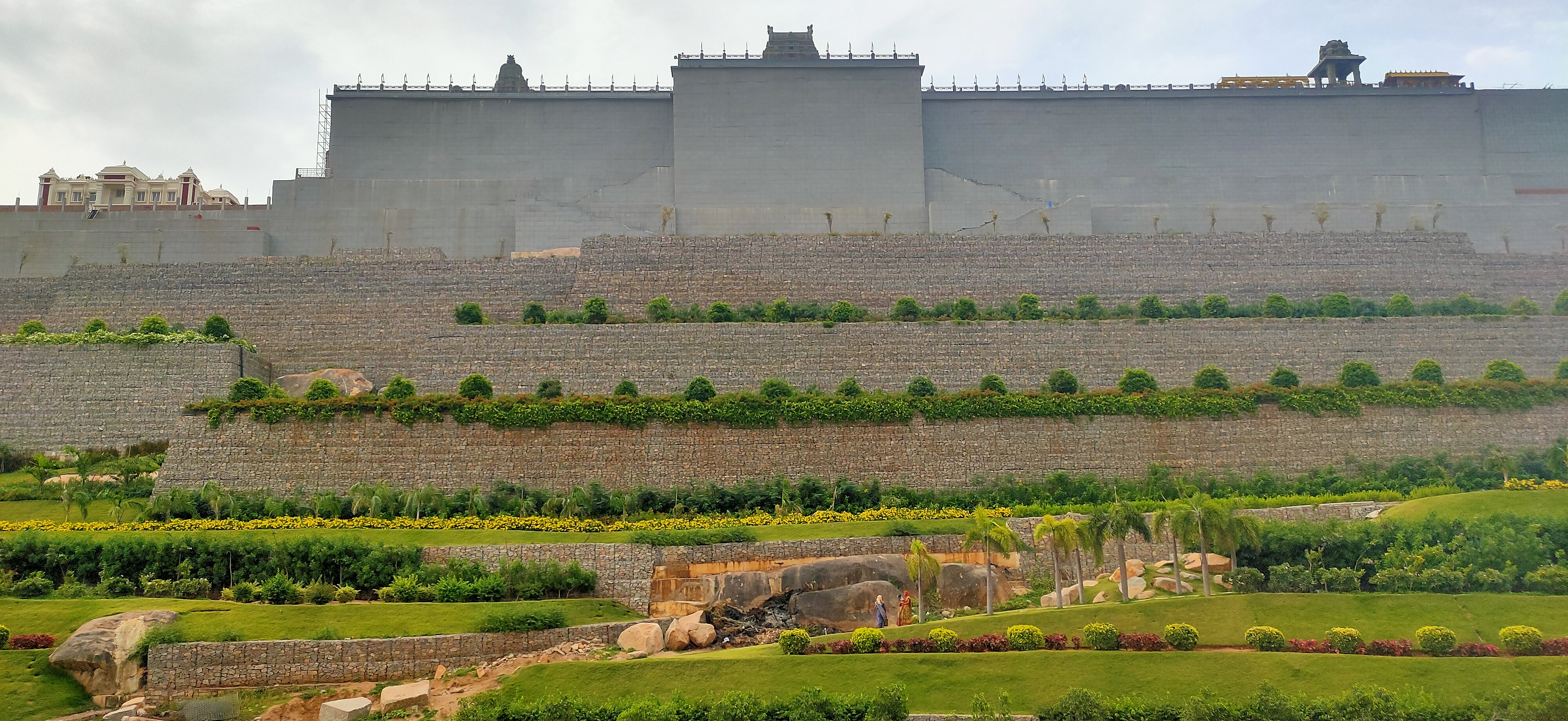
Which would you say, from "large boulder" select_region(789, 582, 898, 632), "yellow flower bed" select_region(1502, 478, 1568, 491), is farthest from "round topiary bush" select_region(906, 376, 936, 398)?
"yellow flower bed" select_region(1502, 478, 1568, 491)

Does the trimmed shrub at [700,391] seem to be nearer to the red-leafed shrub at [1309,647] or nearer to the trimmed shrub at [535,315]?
the trimmed shrub at [535,315]

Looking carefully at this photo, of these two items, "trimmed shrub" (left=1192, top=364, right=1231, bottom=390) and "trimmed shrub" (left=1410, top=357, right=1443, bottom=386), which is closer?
"trimmed shrub" (left=1410, top=357, right=1443, bottom=386)

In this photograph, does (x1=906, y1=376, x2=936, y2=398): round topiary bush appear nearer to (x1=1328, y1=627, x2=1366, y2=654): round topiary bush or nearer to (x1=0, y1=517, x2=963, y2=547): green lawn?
(x1=0, y1=517, x2=963, y2=547): green lawn

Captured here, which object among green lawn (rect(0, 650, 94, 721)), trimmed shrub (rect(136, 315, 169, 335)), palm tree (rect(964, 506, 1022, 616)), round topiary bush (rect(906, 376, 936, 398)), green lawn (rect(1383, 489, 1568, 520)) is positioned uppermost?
trimmed shrub (rect(136, 315, 169, 335))

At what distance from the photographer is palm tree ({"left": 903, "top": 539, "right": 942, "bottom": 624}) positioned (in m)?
18.5

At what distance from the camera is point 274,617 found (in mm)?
17922

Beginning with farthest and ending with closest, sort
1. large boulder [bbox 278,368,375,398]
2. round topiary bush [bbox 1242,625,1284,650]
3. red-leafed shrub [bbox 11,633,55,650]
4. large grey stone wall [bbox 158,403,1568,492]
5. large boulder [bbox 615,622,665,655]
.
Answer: large boulder [bbox 278,368,375,398], large grey stone wall [bbox 158,403,1568,492], large boulder [bbox 615,622,665,655], red-leafed shrub [bbox 11,633,55,650], round topiary bush [bbox 1242,625,1284,650]

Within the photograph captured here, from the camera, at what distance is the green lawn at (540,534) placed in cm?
2106

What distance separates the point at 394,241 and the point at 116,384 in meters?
15.7

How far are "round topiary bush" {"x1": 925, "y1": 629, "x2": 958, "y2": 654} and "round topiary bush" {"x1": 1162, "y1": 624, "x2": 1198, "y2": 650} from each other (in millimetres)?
2625

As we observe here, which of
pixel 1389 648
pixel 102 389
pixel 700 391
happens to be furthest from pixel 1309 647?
pixel 102 389

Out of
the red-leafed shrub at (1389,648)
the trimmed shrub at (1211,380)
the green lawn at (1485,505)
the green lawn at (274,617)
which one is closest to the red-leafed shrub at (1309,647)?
the red-leafed shrub at (1389,648)

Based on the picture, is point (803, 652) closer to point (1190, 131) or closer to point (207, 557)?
point (207, 557)

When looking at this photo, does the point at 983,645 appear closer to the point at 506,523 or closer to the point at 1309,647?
the point at 1309,647
